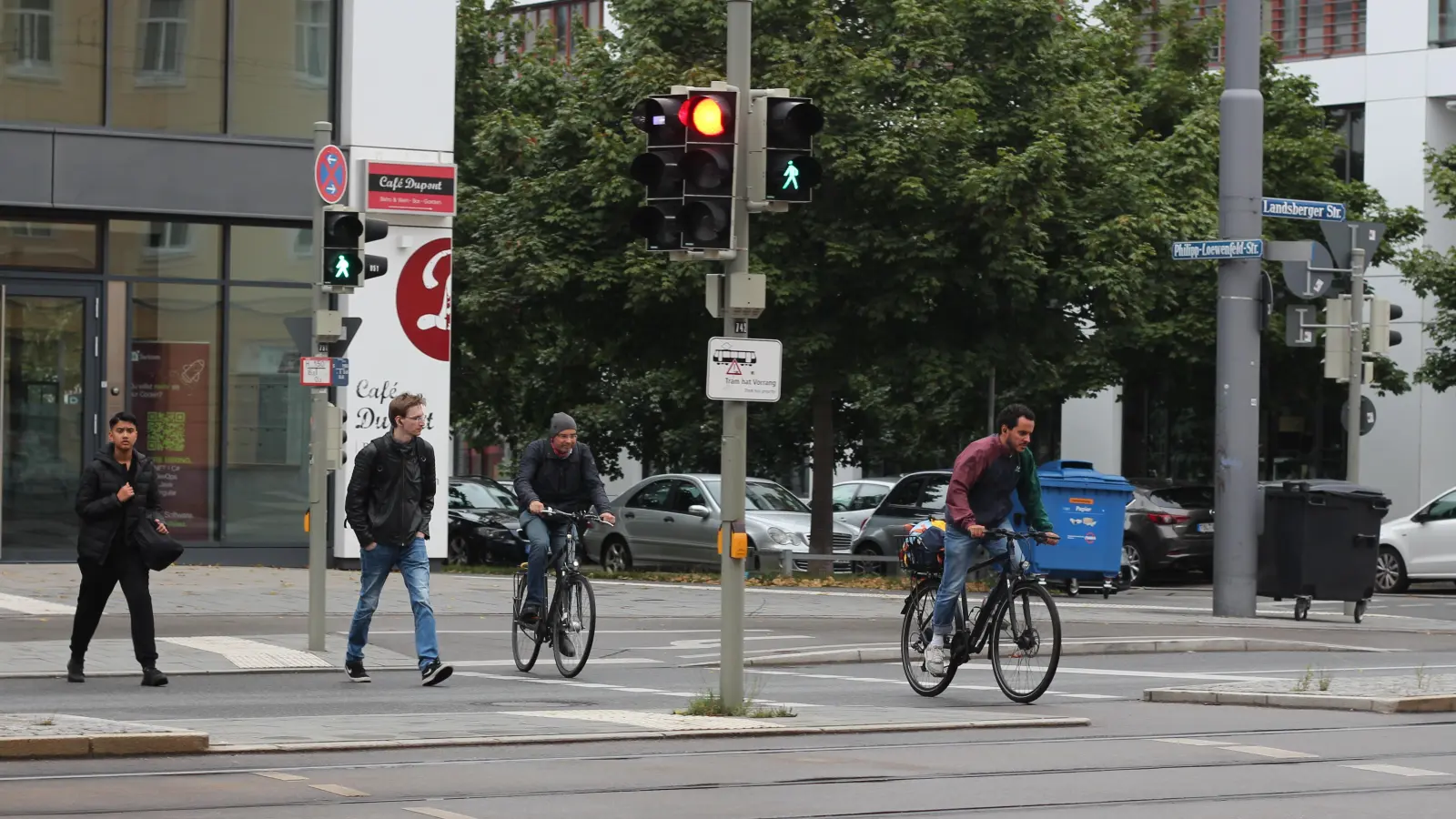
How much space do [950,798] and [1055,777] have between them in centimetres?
89

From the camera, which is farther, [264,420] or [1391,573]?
[1391,573]

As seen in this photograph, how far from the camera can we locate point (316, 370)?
15195mm

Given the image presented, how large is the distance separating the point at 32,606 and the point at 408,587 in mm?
6186

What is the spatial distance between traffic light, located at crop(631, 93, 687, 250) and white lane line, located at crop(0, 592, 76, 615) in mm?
8631

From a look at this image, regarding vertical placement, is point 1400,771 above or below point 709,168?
below

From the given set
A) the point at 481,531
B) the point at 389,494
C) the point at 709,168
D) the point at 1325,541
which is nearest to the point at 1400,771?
the point at 709,168

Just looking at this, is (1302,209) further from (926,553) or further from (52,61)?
(52,61)

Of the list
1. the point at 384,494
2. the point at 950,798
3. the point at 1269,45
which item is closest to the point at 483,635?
the point at 384,494

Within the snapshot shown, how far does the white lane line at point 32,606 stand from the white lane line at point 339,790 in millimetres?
9822

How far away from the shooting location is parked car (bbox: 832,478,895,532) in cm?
3212

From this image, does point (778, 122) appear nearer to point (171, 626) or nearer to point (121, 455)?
point (121, 455)

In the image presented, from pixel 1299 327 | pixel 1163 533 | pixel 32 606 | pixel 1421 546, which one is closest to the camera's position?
pixel 32 606

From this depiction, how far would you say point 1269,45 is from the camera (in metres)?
36.5

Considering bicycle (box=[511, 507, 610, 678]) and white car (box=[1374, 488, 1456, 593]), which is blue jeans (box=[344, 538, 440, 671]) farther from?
white car (box=[1374, 488, 1456, 593])
